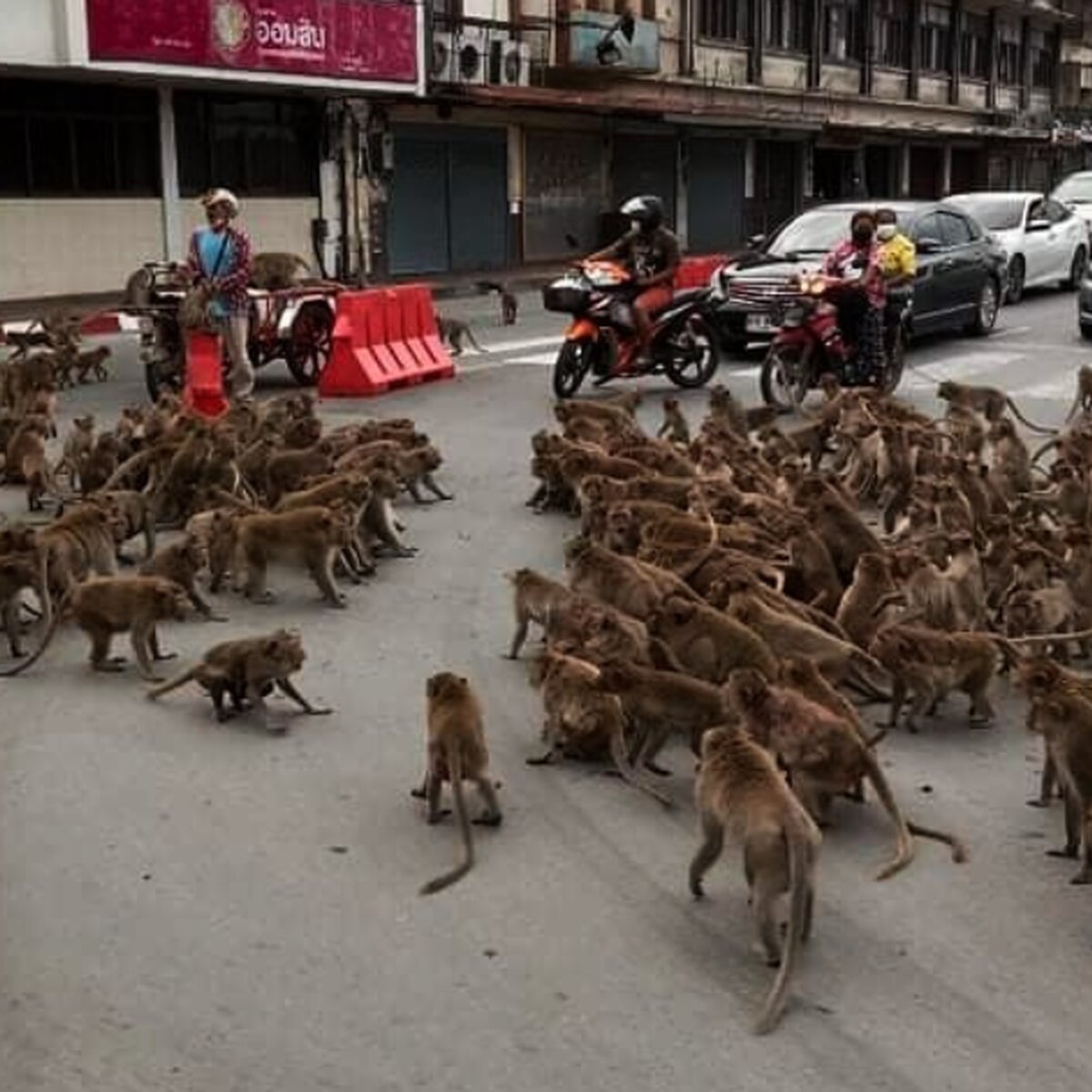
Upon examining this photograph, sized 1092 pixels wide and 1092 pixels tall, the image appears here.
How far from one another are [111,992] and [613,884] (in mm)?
1704

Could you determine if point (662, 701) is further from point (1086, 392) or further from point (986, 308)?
point (986, 308)

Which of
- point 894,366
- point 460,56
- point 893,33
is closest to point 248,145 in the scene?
point 460,56

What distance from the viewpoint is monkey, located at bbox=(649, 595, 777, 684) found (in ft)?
22.5

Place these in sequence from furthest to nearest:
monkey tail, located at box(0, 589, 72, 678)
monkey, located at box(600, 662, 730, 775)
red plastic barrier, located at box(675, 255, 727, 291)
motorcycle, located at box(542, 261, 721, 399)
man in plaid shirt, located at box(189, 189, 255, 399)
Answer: red plastic barrier, located at box(675, 255, 727, 291), motorcycle, located at box(542, 261, 721, 399), man in plaid shirt, located at box(189, 189, 255, 399), monkey tail, located at box(0, 589, 72, 678), monkey, located at box(600, 662, 730, 775)

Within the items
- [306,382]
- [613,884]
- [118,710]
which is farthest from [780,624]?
[306,382]

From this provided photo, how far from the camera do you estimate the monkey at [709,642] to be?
6844mm

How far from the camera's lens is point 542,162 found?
122ft

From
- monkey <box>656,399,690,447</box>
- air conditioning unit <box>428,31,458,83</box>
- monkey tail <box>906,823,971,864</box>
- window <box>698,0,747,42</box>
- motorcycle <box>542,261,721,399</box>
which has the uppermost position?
window <box>698,0,747,42</box>

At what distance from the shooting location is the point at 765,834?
196 inches

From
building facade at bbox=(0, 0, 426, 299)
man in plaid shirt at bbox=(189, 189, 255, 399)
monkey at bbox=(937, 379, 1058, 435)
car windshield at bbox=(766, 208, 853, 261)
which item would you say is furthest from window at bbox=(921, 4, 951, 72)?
man in plaid shirt at bbox=(189, 189, 255, 399)

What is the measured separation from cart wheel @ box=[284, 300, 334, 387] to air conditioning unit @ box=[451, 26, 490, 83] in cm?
1520

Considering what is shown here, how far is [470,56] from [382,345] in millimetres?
16370

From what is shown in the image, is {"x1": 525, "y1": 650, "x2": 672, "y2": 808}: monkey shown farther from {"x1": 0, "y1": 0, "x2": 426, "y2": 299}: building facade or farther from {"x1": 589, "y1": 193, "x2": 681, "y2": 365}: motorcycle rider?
{"x1": 0, "y1": 0, "x2": 426, "y2": 299}: building facade

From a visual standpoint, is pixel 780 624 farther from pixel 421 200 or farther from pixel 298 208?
pixel 421 200
